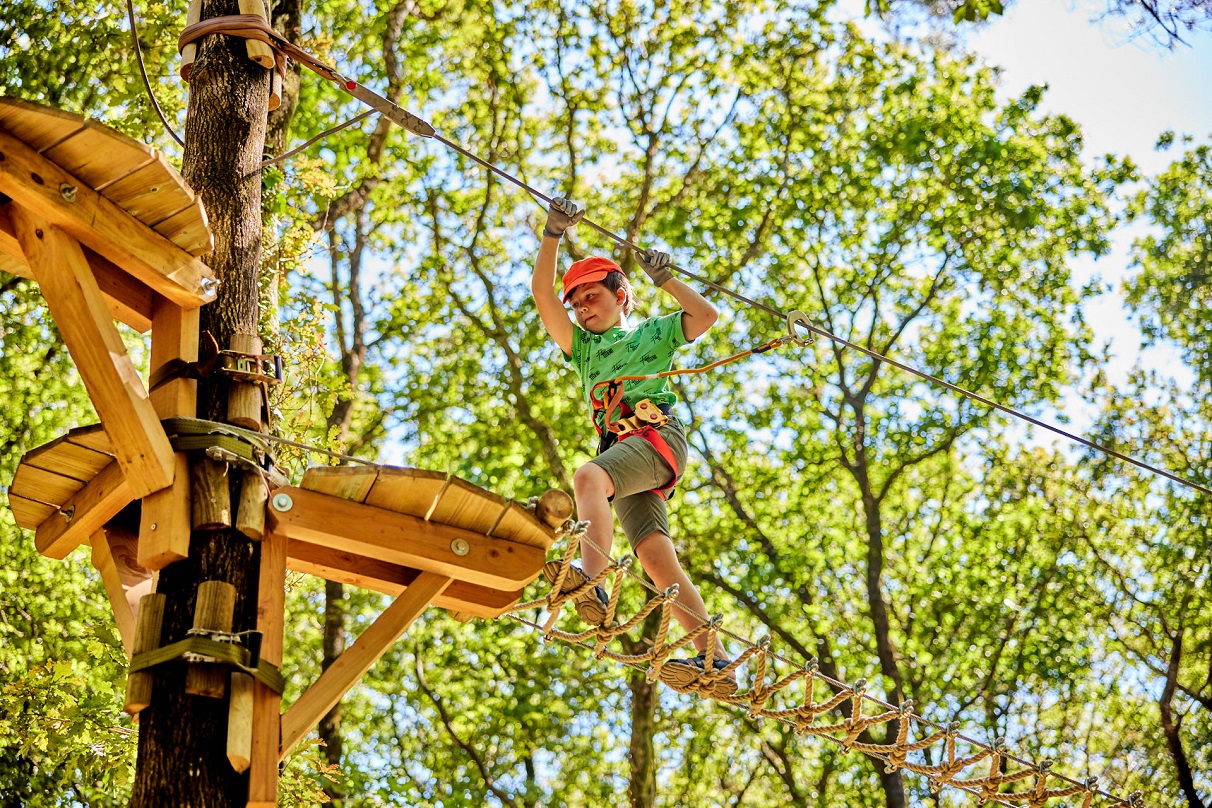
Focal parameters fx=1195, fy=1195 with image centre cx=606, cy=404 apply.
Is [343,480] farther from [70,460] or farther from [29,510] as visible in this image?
[29,510]

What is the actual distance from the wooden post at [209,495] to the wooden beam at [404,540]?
125 mm

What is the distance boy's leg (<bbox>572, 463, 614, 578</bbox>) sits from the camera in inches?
146

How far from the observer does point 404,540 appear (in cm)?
307

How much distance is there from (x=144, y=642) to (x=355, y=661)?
0.50 meters

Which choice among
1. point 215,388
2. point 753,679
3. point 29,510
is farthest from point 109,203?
point 753,679

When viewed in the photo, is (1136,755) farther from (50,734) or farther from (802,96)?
(50,734)

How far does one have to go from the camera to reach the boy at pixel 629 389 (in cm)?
385

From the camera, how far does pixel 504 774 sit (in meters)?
11.8

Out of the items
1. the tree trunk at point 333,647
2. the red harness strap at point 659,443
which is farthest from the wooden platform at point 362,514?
the tree trunk at point 333,647

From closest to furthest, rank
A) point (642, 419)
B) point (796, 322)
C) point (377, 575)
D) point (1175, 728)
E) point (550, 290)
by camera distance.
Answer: point (377, 575)
point (642, 419)
point (796, 322)
point (550, 290)
point (1175, 728)

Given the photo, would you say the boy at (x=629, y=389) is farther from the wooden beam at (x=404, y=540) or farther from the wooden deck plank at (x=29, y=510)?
the wooden deck plank at (x=29, y=510)

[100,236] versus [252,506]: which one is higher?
[100,236]

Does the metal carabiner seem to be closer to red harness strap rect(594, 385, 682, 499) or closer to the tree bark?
red harness strap rect(594, 385, 682, 499)

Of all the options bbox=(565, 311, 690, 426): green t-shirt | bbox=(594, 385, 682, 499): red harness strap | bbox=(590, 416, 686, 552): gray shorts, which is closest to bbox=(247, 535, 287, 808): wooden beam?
bbox=(590, 416, 686, 552): gray shorts
